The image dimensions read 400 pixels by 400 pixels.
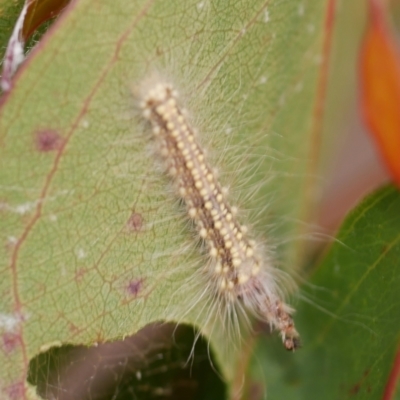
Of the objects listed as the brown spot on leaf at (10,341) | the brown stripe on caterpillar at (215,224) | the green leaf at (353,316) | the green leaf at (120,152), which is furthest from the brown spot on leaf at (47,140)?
the green leaf at (353,316)

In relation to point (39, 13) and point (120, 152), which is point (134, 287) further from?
point (39, 13)

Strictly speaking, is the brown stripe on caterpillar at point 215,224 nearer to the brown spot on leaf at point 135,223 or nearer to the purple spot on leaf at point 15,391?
the brown spot on leaf at point 135,223

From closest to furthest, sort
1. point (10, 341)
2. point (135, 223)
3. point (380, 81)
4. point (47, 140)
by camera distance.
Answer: point (47, 140) → point (10, 341) → point (135, 223) → point (380, 81)

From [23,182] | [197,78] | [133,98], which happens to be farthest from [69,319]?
[197,78]

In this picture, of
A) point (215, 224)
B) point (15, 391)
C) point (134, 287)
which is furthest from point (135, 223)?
point (15, 391)

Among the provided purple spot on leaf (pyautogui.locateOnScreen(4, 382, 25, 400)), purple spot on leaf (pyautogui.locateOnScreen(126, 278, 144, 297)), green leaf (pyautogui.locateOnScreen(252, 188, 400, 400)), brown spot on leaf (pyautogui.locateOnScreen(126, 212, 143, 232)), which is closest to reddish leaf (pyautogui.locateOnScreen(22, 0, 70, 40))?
brown spot on leaf (pyautogui.locateOnScreen(126, 212, 143, 232))

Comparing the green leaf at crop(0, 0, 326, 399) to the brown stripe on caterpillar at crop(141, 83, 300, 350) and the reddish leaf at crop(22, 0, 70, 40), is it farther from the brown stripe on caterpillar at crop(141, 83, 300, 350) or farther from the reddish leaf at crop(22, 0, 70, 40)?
the reddish leaf at crop(22, 0, 70, 40)

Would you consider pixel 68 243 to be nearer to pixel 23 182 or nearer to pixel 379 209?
pixel 23 182

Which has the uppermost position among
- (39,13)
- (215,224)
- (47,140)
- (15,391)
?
(39,13)
